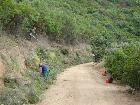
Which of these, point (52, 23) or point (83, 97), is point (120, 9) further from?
point (83, 97)

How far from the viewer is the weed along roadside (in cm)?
2248

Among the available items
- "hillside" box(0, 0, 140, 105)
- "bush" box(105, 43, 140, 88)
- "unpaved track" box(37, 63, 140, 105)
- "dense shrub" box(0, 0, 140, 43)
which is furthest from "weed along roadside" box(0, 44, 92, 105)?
"bush" box(105, 43, 140, 88)

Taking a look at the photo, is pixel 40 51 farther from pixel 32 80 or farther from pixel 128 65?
pixel 128 65

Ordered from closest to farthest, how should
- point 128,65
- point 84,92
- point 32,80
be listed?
point 128,65 < point 32,80 < point 84,92

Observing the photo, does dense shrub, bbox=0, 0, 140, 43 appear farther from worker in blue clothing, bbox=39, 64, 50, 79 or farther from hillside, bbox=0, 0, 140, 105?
worker in blue clothing, bbox=39, 64, 50, 79

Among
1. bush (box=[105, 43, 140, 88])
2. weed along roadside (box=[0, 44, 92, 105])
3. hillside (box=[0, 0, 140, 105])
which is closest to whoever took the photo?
weed along roadside (box=[0, 44, 92, 105])

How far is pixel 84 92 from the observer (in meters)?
27.9

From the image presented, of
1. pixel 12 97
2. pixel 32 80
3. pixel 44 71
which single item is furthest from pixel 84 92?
pixel 12 97

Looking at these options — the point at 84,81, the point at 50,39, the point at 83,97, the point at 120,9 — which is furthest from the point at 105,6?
the point at 83,97

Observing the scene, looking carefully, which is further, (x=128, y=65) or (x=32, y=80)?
(x=32, y=80)

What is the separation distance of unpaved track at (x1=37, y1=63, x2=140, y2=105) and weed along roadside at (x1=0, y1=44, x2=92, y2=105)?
600 millimetres

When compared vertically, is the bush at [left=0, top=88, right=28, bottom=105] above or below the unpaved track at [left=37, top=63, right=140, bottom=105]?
above

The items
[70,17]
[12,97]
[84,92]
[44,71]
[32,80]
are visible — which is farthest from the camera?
[70,17]

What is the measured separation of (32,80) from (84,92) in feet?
10.5
